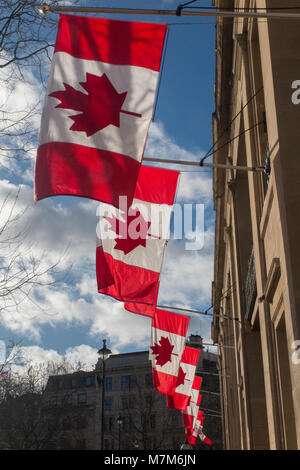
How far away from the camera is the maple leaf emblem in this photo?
7.12 m

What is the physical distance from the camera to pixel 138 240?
12352mm

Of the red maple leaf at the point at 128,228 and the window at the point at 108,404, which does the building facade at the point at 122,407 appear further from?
the red maple leaf at the point at 128,228

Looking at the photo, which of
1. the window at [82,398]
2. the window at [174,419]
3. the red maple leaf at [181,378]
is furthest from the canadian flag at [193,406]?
the window at [82,398]

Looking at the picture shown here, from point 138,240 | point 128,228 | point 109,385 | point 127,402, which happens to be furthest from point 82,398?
point 128,228

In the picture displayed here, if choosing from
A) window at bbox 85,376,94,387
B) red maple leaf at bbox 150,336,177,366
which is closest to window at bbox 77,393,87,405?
window at bbox 85,376,94,387

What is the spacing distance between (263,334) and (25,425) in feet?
170

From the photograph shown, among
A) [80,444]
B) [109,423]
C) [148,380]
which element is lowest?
[80,444]

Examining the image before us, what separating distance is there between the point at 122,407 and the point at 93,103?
83837mm

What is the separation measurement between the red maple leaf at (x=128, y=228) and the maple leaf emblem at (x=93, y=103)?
5101 mm

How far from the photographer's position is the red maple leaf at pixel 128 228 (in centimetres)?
1218

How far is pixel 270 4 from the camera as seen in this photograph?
8.17 metres

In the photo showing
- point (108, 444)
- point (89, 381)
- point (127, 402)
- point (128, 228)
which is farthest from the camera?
point (89, 381)

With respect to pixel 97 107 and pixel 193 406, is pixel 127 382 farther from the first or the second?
pixel 97 107
